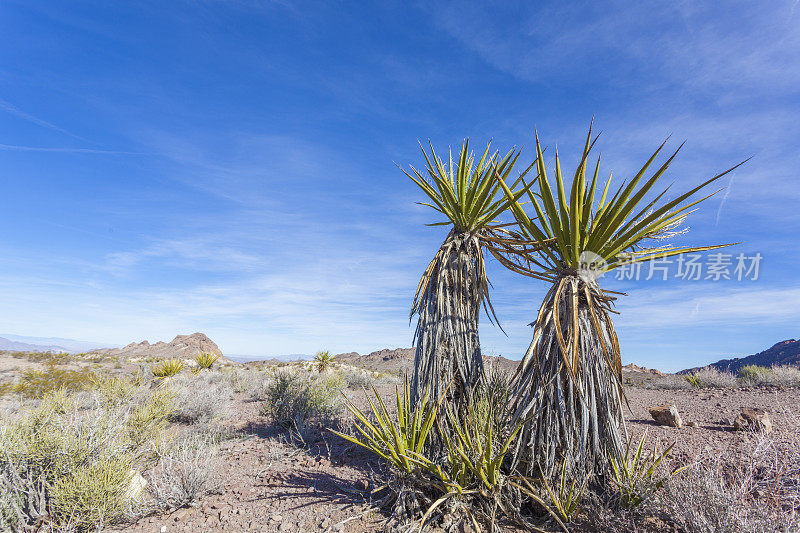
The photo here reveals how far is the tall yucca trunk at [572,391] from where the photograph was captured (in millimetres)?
3959

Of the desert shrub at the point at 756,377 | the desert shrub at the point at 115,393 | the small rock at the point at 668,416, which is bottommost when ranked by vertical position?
the desert shrub at the point at 115,393

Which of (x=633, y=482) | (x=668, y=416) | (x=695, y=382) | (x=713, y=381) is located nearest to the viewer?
(x=633, y=482)

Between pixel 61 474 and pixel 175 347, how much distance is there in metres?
42.5

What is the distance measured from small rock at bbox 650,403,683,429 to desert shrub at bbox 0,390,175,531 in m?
8.38

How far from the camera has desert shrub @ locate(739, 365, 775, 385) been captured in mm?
11844

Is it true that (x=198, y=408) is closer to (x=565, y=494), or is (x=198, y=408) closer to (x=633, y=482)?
(x=565, y=494)

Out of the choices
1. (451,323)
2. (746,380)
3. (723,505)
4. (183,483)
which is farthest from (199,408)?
(746,380)

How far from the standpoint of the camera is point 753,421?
585 cm

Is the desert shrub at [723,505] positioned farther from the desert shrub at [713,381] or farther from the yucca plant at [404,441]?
the desert shrub at [713,381]

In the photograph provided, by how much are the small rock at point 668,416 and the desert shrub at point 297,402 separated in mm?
6500

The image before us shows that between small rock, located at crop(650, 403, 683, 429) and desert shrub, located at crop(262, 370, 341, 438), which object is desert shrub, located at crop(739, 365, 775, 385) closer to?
small rock, located at crop(650, 403, 683, 429)

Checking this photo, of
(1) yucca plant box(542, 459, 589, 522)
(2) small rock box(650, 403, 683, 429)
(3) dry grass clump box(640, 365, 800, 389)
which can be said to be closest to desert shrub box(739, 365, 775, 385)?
(3) dry grass clump box(640, 365, 800, 389)

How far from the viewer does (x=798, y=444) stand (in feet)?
16.4

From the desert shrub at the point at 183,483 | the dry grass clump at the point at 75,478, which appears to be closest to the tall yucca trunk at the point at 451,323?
the desert shrub at the point at 183,483
